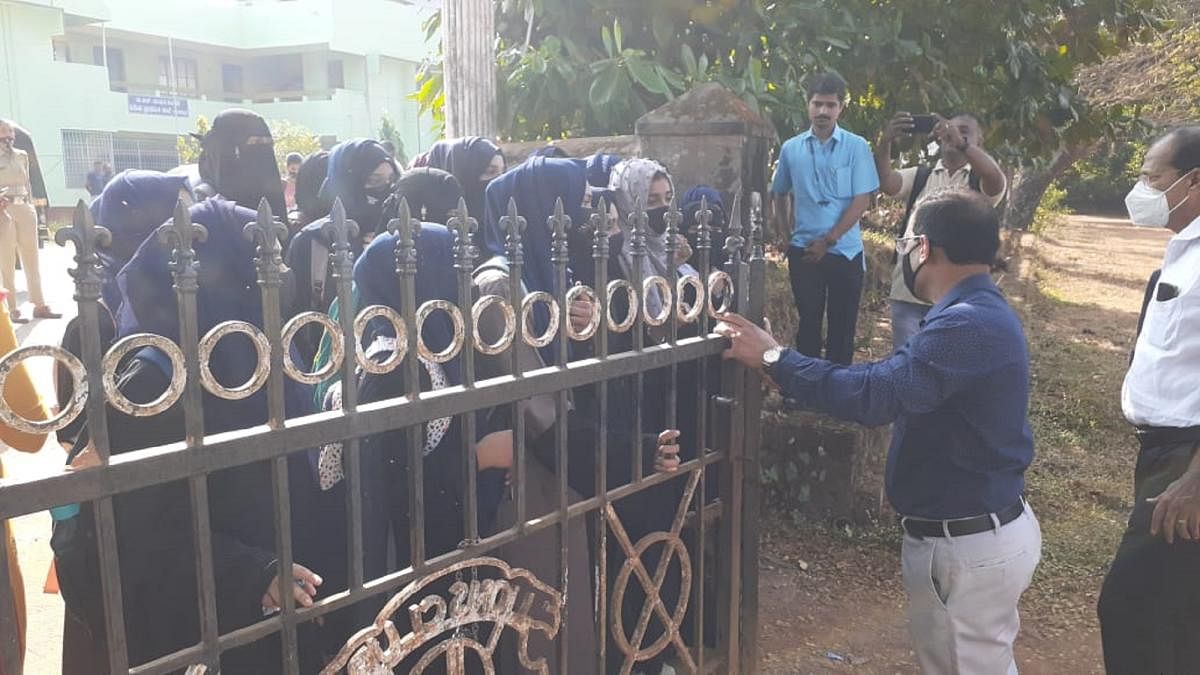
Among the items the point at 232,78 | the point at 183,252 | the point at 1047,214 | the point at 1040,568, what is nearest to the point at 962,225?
the point at 183,252

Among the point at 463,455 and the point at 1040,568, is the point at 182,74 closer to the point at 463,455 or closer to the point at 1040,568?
the point at 1040,568

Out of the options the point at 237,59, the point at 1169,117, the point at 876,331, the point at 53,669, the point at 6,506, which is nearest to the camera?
the point at 6,506

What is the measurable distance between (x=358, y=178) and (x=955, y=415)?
2.19 metres

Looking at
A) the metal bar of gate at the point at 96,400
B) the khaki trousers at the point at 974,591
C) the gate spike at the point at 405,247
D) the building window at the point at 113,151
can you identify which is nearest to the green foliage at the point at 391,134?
the building window at the point at 113,151

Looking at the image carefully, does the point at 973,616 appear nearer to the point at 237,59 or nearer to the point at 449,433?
the point at 449,433

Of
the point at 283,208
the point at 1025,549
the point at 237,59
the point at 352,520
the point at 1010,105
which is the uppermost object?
the point at 237,59

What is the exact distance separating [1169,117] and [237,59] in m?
28.7

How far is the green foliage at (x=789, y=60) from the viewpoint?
5.17 metres

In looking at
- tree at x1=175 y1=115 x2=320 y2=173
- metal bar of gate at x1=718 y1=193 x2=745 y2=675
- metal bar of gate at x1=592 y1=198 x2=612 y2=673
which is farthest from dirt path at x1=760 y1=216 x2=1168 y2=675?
tree at x1=175 y1=115 x2=320 y2=173

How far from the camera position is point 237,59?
31.3 meters

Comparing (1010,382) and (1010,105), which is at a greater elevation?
(1010,105)

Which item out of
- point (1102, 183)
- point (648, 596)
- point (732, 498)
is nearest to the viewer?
point (648, 596)

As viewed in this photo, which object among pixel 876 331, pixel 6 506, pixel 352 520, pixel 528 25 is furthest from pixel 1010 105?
pixel 6 506

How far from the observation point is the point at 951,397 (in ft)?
7.07
